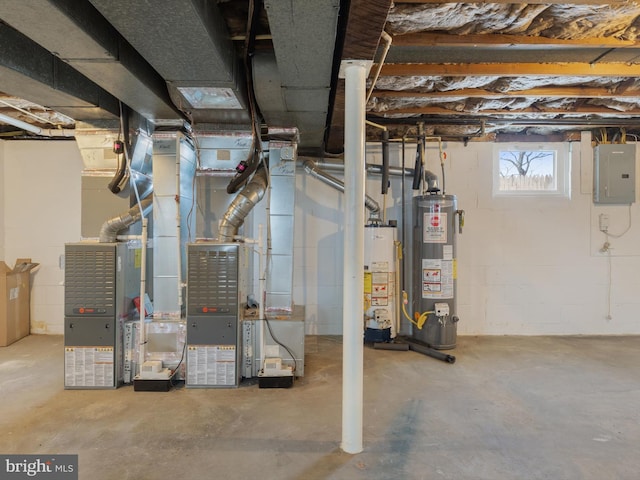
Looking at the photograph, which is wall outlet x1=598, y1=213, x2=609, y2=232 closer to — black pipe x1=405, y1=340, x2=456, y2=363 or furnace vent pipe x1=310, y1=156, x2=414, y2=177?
furnace vent pipe x1=310, y1=156, x2=414, y2=177

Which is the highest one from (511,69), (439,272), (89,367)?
(511,69)

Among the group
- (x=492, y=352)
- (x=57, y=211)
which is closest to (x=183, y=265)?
(x=57, y=211)

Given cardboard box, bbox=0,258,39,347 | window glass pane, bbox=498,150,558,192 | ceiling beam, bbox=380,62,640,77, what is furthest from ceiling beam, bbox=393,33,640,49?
cardboard box, bbox=0,258,39,347

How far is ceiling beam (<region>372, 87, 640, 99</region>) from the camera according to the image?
291 centimetres

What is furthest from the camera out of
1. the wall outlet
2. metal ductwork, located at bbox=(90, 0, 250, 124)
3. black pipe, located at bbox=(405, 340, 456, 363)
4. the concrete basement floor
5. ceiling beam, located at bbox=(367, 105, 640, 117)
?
the wall outlet

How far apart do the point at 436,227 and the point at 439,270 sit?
0.45 m

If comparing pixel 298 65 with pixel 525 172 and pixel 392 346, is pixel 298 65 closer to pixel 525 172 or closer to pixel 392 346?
pixel 392 346

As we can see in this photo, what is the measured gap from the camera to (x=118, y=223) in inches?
106

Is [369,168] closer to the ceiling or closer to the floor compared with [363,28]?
closer to the floor

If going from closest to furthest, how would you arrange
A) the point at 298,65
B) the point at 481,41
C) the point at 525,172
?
the point at 298,65, the point at 481,41, the point at 525,172

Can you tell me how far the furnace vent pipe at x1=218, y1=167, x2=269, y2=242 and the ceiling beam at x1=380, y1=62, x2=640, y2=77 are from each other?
52.8 inches

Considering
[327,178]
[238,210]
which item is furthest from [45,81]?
[327,178]

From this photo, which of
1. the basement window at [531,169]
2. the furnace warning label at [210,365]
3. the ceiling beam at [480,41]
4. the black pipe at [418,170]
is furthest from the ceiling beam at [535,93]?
the furnace warning label at [210,365]

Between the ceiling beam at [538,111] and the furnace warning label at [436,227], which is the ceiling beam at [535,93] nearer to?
the ceiling beam at [538,111]
